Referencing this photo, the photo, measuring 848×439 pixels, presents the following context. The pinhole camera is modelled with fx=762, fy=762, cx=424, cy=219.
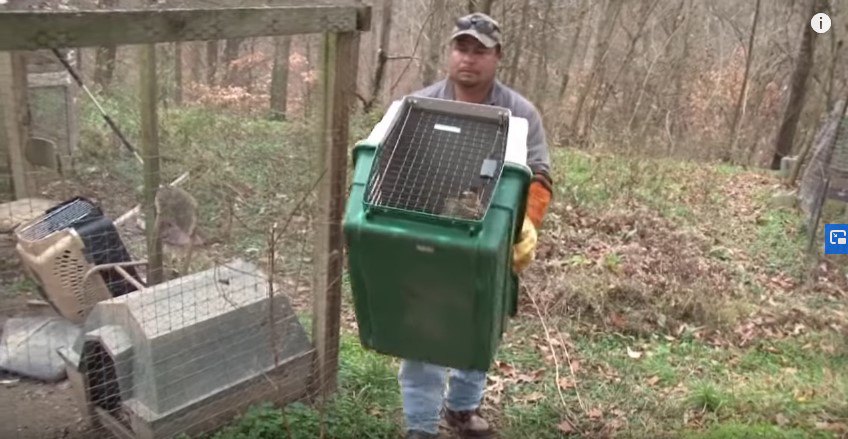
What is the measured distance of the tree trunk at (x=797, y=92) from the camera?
1343 centimetres

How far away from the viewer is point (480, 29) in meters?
3.25

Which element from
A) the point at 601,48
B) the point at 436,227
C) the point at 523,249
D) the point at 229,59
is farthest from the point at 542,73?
the point at 436,227

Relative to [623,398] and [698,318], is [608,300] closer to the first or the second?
[698,318]

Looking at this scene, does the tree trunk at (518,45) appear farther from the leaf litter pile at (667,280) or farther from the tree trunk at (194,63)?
the tree trunk at (194,63)

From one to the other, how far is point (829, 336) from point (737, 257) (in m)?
2.12

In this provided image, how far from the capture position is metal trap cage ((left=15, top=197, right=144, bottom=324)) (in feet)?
12.8

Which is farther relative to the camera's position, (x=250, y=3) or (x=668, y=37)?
(x=668, y=37)

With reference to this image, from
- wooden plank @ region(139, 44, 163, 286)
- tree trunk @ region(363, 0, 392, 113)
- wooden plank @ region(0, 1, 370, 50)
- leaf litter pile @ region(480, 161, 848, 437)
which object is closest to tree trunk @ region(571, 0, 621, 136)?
tree trunk @ region(363, 0, 392, 113)

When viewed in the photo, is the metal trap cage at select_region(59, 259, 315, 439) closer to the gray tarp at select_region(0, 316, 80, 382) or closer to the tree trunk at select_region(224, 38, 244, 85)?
the gray tarp at select_region(0, 316, 80, 382)

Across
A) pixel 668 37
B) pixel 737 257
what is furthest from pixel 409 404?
pixel 668 37

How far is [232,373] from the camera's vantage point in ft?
11.1

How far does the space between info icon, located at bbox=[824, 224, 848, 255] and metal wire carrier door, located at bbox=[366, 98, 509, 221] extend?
19.9 ft

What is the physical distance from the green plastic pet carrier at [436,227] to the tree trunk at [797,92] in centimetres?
1243

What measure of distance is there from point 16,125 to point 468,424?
4.15 m
